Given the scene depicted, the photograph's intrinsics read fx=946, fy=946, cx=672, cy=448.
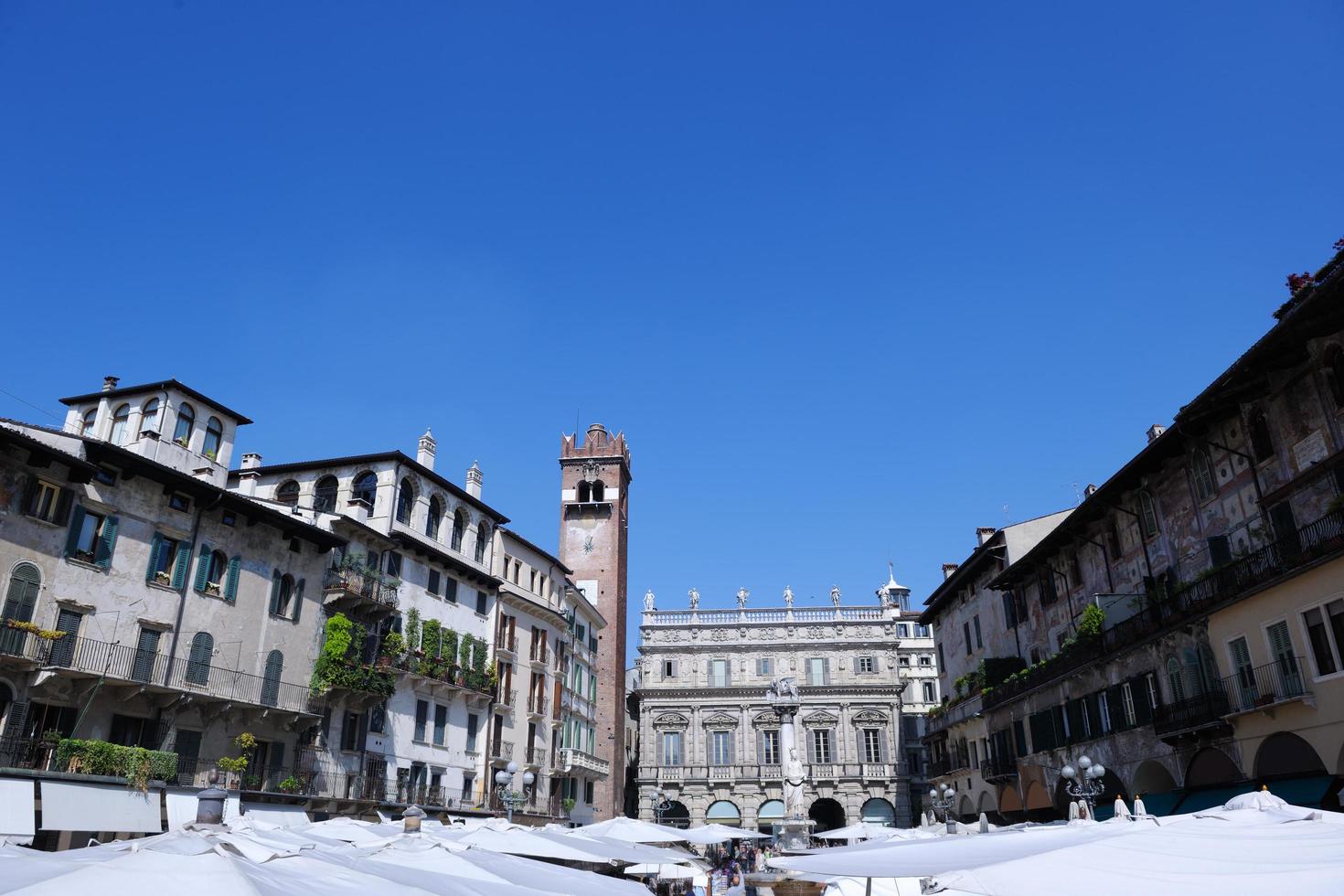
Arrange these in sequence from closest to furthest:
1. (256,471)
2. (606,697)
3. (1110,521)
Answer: (1110,521)
(256,471)
(606,697)

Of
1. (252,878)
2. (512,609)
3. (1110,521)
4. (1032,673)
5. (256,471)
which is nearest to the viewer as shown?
(252,878)

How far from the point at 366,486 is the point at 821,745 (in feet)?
153

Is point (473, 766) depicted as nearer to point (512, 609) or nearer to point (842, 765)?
point (512, 609)

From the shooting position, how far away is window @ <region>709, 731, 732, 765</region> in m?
74.2

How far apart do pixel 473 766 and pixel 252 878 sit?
38897mm

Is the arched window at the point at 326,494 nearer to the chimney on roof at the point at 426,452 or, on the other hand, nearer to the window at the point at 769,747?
the chimney on roof at the point at 426,452

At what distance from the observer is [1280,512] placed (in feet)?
81.9

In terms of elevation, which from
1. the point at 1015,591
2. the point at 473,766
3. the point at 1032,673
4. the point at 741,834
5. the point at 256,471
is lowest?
the point at 741,834

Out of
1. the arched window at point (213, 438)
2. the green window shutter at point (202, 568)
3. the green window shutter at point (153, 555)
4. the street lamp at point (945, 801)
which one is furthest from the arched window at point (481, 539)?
the street lamp at point (945, 801)

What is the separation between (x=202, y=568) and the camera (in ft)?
102

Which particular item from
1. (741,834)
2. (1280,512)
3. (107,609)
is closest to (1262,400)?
(1280,512)

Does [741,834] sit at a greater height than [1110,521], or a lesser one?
lesser

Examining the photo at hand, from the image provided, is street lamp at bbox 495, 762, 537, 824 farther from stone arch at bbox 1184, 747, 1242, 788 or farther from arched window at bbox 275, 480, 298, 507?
stone arch at bbox 1184, 747, 1242, 788

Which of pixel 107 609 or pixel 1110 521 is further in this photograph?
pixel 1110 521
